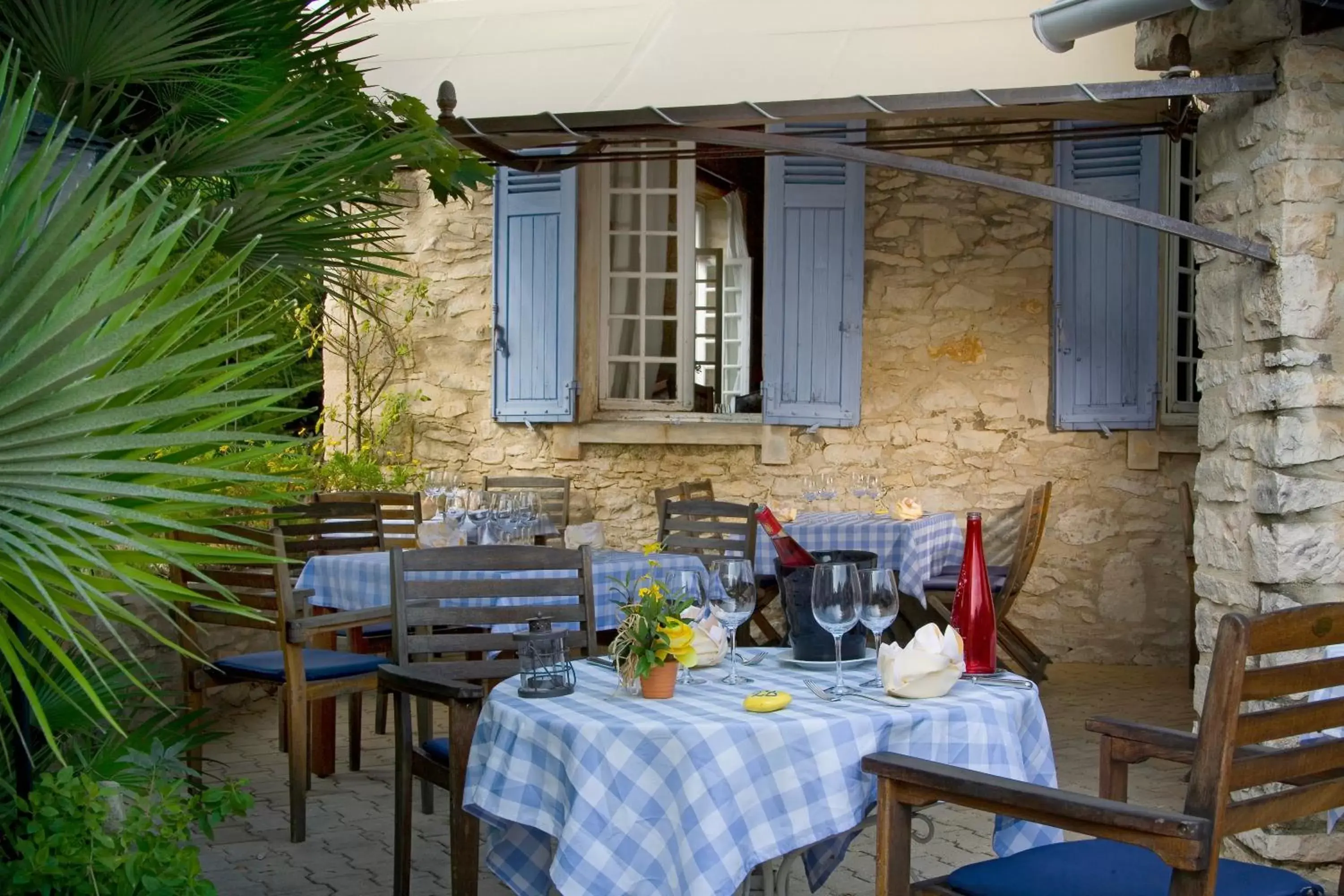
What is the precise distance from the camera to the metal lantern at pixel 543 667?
252 cm

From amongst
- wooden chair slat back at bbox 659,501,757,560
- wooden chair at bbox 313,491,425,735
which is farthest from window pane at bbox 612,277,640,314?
wooden chair slat back at bbox 659,501,757,560

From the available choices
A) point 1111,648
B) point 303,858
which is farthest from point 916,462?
point 303,858

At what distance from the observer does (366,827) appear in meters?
4.20

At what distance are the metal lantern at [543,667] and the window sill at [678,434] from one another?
5202 mm

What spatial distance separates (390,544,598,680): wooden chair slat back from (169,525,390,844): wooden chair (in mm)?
752

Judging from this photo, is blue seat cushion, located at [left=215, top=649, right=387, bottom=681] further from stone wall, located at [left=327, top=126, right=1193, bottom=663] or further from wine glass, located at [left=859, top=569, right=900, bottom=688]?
Result: stone wall, located at [left=327, top=126, right=1193, bottom=663]

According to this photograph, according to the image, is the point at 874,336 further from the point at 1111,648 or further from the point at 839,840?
the point at 839,840

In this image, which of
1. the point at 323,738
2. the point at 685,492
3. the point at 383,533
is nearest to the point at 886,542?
the point at 685,492

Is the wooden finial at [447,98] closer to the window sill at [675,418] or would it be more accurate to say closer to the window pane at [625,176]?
the window sill at [675,418]

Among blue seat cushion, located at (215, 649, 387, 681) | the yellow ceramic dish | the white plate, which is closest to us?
the yellow ceramic dish

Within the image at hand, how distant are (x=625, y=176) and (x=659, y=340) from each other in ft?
3.26

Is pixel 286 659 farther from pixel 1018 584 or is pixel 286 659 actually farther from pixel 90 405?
pixel 1018 584

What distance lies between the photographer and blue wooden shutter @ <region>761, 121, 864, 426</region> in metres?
7.55

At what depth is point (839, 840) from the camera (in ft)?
8.37
